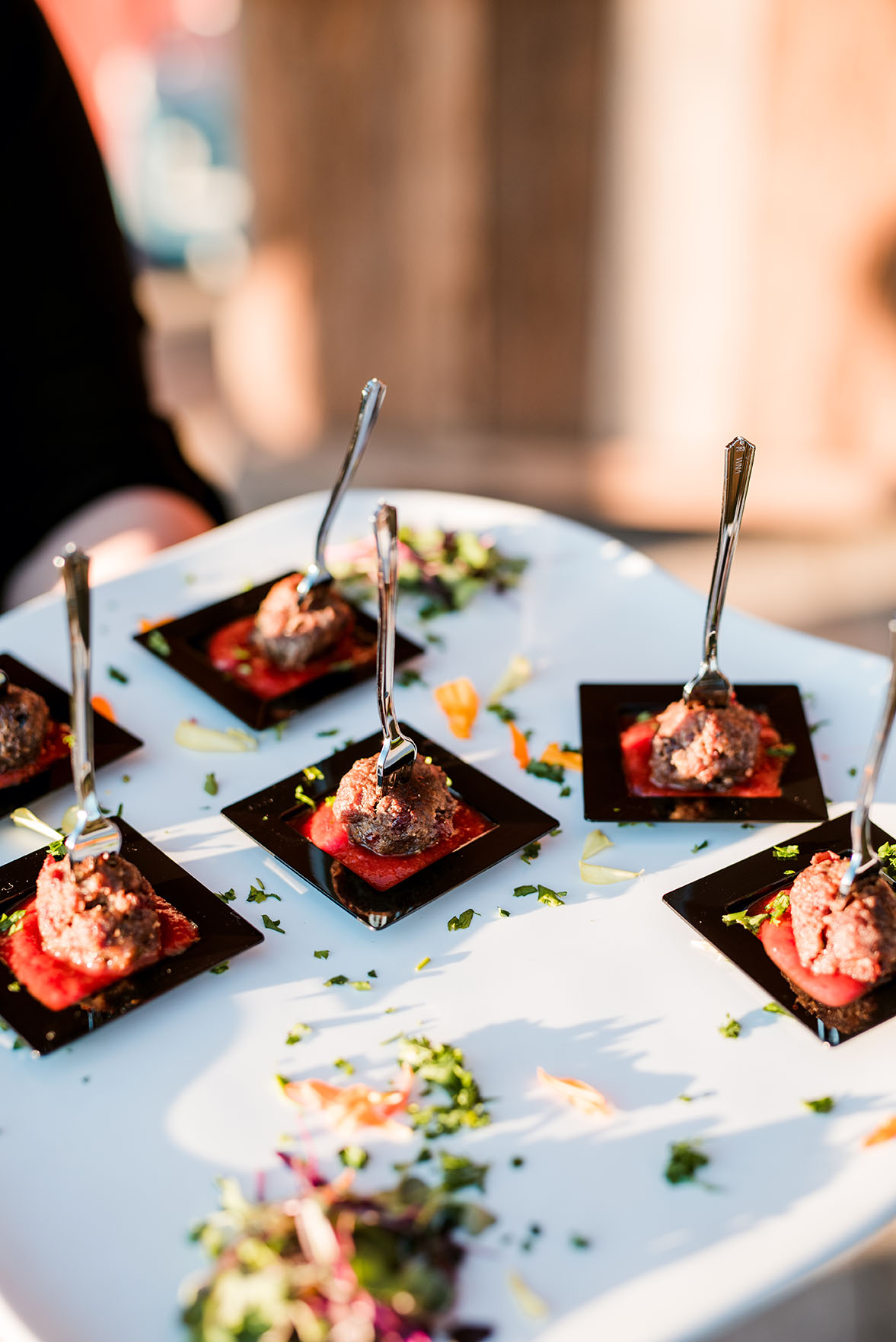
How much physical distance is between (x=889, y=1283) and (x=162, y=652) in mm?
1424

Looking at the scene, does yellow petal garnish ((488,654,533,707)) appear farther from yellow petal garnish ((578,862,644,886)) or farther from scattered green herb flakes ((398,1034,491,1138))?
scattered green herb flakes ((398,1034,491,1138))

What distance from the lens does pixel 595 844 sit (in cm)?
136

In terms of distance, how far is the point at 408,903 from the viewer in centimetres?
124

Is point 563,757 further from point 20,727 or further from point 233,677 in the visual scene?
point 20,727

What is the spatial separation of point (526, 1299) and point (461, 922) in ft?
1.31

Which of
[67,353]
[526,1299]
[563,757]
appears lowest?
[526,1299]

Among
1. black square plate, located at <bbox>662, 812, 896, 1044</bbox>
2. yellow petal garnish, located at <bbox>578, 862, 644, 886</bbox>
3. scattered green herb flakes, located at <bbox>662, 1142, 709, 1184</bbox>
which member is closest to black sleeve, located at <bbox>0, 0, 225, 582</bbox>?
yellow petal garnish, located at <bbox>578, 862, 644, 886</bbox>

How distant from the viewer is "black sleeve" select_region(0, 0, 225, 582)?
221 cm

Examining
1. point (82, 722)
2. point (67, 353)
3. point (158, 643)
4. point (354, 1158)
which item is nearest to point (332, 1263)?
point (354, 1158)

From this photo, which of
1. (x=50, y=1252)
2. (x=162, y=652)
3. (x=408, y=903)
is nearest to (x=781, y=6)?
(x=162, y=652)

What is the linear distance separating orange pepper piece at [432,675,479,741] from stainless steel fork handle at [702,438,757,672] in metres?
0.30

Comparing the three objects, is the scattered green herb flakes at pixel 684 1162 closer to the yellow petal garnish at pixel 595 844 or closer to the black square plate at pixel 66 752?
the yellow petal garnish at pixel 595 844

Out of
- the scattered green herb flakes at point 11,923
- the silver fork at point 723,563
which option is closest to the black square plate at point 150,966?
the scattered green herb flakes at point 11,923

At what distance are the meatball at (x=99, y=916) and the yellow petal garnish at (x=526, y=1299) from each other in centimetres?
44
